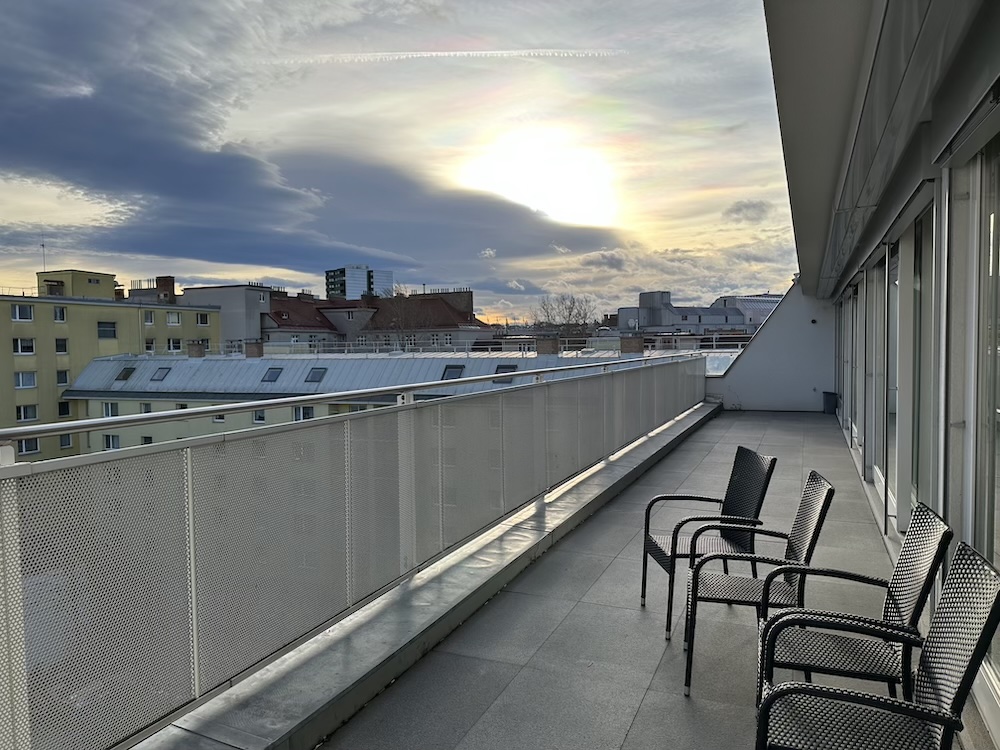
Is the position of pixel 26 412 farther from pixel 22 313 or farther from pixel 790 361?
pixel 790 361

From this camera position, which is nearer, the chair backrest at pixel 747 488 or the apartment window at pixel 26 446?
the apartment window at pixel 26 446

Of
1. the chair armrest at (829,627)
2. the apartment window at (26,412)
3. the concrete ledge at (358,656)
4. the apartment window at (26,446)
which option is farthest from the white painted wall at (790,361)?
the apartment window at (26,412)

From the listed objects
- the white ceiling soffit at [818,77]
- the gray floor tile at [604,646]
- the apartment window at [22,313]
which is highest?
the apartment window at [22,313]

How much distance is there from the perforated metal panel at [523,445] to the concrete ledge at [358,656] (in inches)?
8.4

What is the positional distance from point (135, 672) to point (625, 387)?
6630 millimetres

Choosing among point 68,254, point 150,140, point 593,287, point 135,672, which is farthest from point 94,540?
point 68,254

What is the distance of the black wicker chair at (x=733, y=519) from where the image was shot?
3566 millimetres

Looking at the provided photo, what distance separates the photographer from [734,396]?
15234 mm

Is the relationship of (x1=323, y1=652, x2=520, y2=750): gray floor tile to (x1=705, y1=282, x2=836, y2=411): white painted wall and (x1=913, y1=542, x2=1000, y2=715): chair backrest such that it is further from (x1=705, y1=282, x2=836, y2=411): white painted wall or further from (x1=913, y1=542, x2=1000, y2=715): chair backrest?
(x1=705, y1=282, x2=836, y2=411): white painted wall

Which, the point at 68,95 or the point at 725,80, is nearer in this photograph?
the point at 725,80

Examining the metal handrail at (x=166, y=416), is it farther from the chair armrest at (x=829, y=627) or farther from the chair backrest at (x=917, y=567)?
the chair backrest at (x=917, y=567)

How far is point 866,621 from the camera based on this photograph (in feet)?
7.34

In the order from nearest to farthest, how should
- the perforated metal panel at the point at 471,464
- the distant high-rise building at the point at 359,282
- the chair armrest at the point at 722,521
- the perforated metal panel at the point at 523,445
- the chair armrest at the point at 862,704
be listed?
the chair armrest at the point at 862,704, the chair armrest at the point at 722,521, the perforated metal panel at the point at 471,464, the perforated metal panel at the point at 523,445, the distant high-rise building at the point at 359,282

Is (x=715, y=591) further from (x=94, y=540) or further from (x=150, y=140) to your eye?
(x=150, y=140)
